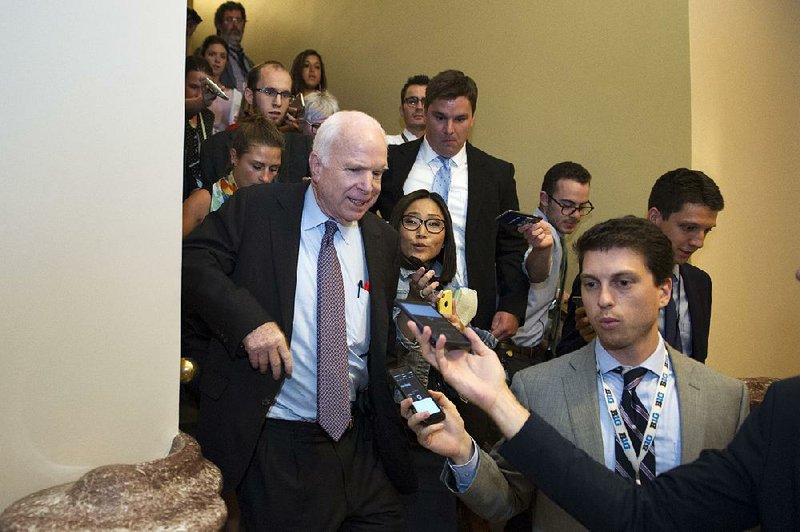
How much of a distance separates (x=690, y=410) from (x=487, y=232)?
1887mm

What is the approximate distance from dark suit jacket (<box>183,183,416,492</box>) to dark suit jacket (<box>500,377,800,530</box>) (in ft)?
3.43

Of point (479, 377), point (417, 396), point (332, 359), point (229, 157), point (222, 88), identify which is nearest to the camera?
point (479, 377)

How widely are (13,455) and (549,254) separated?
2.57 m

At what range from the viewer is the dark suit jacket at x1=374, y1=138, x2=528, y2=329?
13.2 ft

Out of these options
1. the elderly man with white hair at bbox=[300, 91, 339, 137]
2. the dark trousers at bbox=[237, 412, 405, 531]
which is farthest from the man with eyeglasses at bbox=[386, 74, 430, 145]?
the dark trousers at bbox=[237, 412, 405, 531]

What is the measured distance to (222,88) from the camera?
19.2 feet

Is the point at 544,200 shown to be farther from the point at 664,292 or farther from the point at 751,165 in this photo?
the point at 664,292

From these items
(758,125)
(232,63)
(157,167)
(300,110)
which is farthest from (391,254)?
(232,63)

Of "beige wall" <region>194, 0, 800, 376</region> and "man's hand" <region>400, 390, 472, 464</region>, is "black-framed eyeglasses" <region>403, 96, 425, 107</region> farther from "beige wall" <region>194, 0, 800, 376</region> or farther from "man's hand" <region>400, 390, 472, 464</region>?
"man's hand" <region>400, 390, 472, 464</region>

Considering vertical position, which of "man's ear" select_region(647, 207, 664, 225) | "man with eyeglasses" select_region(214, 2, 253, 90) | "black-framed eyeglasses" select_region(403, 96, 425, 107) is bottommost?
"man's ear" select_region(647, 207, 664, 225)

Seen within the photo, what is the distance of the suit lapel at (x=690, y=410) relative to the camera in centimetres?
231

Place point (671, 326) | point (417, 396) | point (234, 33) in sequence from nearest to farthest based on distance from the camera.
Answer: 1. point (417, 396)
2. point (671, 326)
3. point (234, 33)

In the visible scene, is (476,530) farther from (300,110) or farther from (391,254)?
(300,110)

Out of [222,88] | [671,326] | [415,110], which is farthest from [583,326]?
[222,88]
